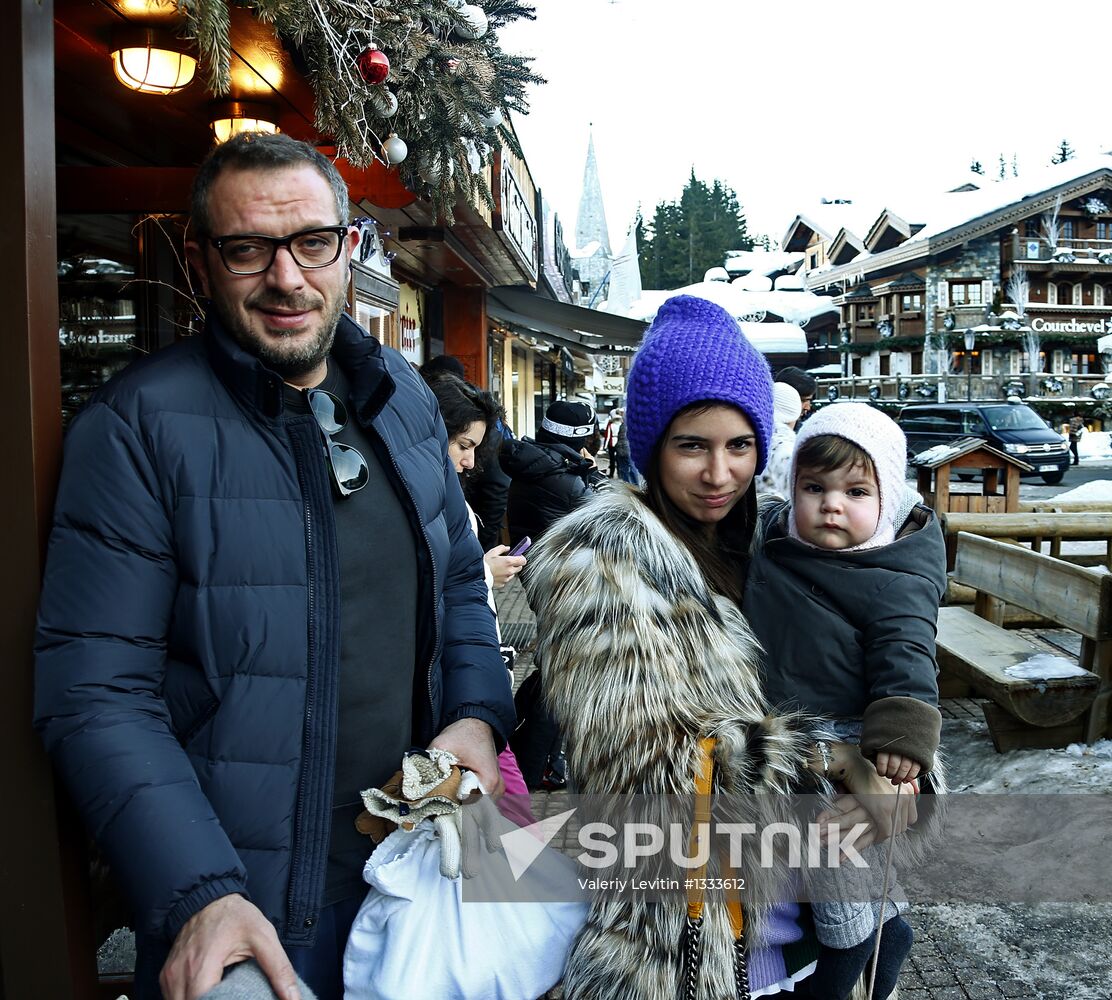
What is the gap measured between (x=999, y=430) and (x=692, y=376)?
26889mm

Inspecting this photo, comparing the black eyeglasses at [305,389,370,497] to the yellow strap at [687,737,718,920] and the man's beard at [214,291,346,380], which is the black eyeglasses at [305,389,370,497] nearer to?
the man's beard at [214,291,346,380]

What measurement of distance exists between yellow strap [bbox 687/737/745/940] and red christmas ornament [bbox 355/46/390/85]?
2614mm

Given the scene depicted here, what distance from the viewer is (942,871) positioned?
12.0 ft

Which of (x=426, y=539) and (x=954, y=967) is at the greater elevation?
(x=426, y=539)

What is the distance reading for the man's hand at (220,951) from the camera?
1.28m

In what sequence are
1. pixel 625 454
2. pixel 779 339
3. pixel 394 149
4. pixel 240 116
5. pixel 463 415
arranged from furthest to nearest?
1. pixel 779 339
2. pixel 463 415
3. pixel 240 116
4. pixel 394 149
5. pixel 625 454

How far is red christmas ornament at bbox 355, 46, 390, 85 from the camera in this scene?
3080 millimetres

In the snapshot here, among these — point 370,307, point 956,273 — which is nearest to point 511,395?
point 370,307

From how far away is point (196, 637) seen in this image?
57.0 inches

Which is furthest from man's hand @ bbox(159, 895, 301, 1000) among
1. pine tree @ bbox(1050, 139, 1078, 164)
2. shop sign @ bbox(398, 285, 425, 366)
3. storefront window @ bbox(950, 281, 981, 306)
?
pine tree @ bbox(1050, 139, 1078, 164)

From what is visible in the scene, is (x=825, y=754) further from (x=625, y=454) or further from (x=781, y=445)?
(x=781, y=445)

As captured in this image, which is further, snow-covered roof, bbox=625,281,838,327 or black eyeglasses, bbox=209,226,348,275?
snow-covered roof, bbox=625,281,838,327

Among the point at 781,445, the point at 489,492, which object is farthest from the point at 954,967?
the point at 489,492

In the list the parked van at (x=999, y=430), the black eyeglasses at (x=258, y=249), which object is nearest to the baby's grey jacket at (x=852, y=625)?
the black eyeglasses at (x=258, y=249)
